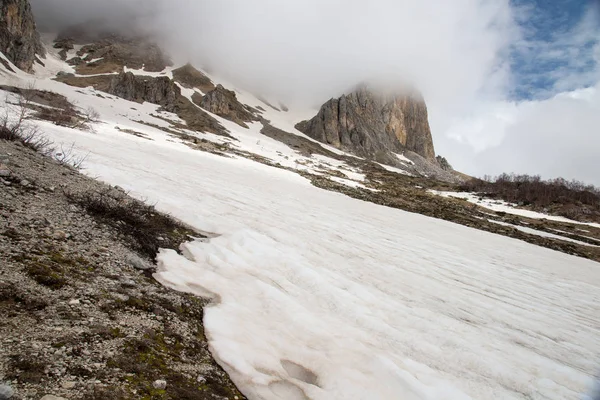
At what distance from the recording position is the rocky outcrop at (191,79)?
13300cm

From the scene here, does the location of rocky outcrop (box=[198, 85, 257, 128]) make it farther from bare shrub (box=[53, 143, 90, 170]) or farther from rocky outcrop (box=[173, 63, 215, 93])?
bare shrub (box=[53, 143, 90, 170])

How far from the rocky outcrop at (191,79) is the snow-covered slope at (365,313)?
13593 cm

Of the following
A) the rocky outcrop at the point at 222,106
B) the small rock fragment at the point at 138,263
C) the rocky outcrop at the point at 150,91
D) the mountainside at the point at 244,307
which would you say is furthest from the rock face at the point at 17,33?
the small rock fragment at the point at 138,263

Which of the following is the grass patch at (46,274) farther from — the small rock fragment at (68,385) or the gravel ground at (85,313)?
the small rock fragment at (68,385)

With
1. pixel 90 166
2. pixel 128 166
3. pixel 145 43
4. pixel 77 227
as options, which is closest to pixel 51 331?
pixel 77 227

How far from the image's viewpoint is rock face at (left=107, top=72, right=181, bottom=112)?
95250 mm

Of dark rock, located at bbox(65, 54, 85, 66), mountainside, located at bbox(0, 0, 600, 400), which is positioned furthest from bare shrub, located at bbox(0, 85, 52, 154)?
dark rock, located at bbox(65, 54, 85, 66)

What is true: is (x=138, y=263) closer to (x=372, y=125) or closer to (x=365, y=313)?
(x=365, y=313)

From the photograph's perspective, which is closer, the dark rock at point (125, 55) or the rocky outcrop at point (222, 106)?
the rocky outcrop at point (222, 106)

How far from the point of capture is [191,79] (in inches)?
5428

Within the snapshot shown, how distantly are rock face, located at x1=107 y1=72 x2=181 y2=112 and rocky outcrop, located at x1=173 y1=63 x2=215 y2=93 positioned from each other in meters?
30.1

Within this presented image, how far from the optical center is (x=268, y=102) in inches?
6673

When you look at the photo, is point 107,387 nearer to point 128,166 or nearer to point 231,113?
point 128,166

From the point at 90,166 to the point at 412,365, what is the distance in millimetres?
12449
